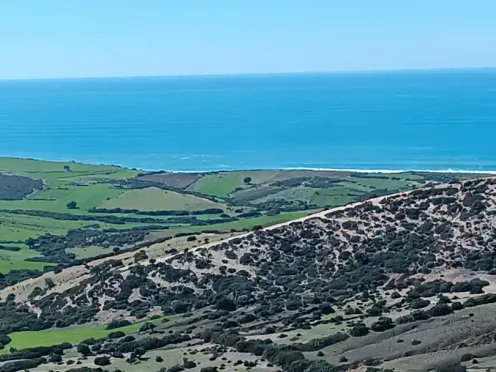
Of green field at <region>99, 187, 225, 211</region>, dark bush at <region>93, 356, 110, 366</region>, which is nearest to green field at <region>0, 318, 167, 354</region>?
dark bush at <region>93, 356, 110, 366</region>

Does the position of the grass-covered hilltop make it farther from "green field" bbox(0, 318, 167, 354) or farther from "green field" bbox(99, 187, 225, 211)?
"green field" bbox(99, 187, 225, 211)

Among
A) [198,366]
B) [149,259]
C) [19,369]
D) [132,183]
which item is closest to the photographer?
[198,366]

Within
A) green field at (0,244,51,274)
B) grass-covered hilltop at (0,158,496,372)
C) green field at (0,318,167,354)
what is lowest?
green field at (0,244,51,274)

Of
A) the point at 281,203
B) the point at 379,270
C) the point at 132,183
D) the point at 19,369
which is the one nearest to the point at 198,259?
the point at 379,270

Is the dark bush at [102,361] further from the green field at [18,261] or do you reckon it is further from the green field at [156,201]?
the green field at [156,201]

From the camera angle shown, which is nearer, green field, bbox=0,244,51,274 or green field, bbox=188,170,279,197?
green field, bbox=0,244,51,274

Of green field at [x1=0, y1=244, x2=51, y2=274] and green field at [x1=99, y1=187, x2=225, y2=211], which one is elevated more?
green field at [x1=0, y1=244, x2=51, y2=274]

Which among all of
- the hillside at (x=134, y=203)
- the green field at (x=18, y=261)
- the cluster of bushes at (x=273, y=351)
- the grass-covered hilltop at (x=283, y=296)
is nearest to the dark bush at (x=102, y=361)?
the grass-covered hilltop at (x=283, y=296)

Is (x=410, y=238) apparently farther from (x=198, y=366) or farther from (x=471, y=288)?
(x=198, y=366)
